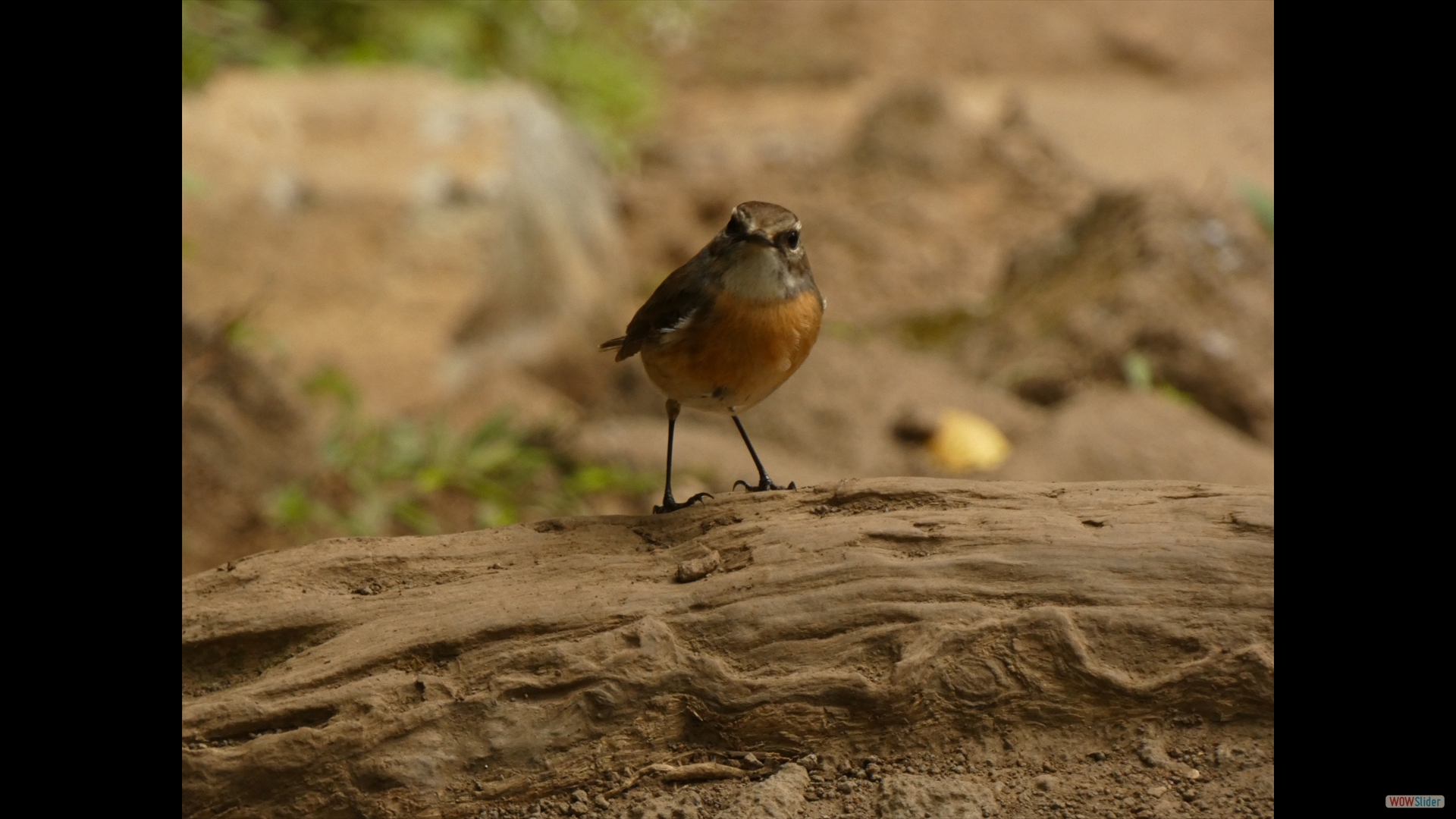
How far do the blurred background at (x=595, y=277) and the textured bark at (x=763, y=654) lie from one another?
2.55 m

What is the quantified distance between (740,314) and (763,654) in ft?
3.46

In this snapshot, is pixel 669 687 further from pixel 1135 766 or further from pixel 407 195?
pixel 407 195

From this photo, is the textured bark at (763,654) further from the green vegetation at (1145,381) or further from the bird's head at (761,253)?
the green vegetation at (1145,381)

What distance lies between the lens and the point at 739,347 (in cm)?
398

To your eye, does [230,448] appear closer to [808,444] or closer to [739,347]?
[808,444]

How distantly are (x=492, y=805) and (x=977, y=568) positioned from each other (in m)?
1.35

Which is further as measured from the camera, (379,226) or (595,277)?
(595,277)

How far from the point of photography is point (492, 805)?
3.35 m

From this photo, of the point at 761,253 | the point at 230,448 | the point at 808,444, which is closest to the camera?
the point at 761,253

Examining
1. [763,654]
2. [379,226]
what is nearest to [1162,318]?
[379,226]

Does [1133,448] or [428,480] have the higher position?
[1133,448]

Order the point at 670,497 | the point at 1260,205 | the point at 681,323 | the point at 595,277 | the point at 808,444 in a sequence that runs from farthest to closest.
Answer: the point at 595,277 → the point at 1260,205 → the point at 808,444 → the point at 670,497 → the point at 681,323

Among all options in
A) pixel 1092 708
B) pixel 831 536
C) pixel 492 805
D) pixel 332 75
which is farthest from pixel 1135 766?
pixel 332 75

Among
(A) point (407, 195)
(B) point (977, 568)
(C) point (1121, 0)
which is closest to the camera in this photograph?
(B) point (977, 568)
